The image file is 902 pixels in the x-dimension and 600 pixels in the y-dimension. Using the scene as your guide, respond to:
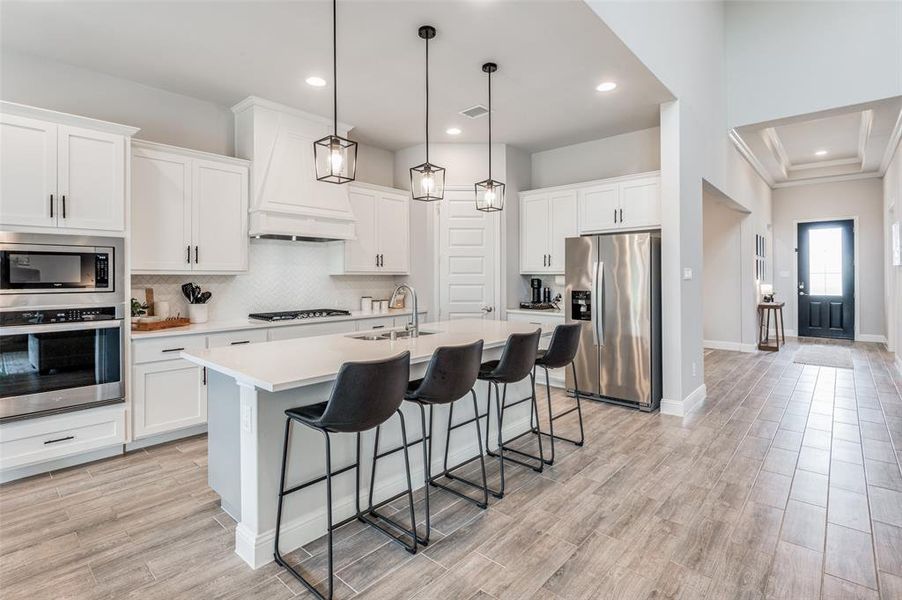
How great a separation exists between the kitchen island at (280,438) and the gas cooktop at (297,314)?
1566mm

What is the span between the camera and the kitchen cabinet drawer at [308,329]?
414cm

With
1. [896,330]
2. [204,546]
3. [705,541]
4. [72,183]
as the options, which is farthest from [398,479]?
[896,330]

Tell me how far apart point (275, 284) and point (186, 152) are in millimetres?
1466

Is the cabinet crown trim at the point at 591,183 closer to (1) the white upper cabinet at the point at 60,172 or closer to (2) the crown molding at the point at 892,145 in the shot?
(2) the crown molding at the point at 892,145

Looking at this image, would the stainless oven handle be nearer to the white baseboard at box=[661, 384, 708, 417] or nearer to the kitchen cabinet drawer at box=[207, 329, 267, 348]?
the kitchen cabinet drawer at box=[207, 329, 267, 348]

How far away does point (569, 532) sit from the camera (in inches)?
93.1

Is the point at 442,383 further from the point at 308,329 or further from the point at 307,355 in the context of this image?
the point at 308,329

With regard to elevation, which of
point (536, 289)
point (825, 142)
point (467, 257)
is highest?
point (825, 142)

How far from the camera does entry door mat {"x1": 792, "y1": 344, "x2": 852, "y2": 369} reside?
658 centimetres

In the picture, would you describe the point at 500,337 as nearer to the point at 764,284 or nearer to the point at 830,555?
the point at 830,555

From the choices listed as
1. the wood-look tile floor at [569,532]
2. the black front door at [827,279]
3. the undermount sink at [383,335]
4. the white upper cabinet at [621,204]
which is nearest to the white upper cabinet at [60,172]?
the wood-look tile floor at [569,532]

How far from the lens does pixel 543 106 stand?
175 inches

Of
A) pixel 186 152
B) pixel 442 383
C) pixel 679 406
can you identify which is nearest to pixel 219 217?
pixel 186 152

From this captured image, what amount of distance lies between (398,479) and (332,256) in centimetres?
312
